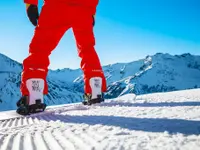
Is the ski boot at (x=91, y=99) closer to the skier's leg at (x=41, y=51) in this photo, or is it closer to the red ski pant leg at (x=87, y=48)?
the red ski pant leg at (x=87, y=48)

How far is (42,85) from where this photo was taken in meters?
2.93

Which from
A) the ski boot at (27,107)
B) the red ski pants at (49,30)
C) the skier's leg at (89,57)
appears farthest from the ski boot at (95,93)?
the ski boot at (27,107)

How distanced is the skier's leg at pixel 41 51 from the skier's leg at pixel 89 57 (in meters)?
0.33

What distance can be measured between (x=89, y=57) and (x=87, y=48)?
0.12 meters

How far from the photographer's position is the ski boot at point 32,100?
9.13ft

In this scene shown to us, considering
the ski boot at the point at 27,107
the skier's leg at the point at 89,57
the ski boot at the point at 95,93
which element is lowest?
the ski boot at the point at 27,107

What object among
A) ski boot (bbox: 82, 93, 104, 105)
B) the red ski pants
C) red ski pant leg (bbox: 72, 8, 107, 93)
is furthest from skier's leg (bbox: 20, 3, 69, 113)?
ski boot (bbox: 82, 93, 104, 105)

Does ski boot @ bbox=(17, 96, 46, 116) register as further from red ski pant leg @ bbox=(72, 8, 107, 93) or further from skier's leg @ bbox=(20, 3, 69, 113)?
red ski pant leg @ bbox=(72, 8, 107, 93)

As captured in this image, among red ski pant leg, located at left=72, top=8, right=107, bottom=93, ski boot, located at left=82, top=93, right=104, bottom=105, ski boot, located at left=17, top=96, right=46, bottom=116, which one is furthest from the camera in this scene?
ski boot, located at left=82, top=93, right=104, bottom=105

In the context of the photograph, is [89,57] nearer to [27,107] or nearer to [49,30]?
[49,30]

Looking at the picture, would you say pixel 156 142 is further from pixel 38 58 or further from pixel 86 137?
pixel 38 58

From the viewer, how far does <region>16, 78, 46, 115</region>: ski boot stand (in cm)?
278

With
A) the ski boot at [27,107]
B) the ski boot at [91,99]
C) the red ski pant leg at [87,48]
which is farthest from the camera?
the ski boot at [91,99]

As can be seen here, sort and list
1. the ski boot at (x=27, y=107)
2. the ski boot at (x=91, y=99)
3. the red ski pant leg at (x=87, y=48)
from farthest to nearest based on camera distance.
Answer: the ski boot at (x=91, y=99) → the red ski pant leg at (x=87, y=48) → the ski boot at (x=27, y=107)
